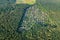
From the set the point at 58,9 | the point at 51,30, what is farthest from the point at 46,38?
the point at 58,9

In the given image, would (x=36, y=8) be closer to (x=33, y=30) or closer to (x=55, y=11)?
(x=55, y=11)

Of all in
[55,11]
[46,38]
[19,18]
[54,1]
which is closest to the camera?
[46,38]

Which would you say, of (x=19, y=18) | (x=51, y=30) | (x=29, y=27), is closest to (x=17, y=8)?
(x=19, y=18)

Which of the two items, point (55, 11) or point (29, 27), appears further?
point (55, 11)

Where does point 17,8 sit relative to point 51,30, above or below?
above

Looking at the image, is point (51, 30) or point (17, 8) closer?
point (51, 30)

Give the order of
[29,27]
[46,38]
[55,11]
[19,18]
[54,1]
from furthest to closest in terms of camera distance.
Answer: [54,1], [55,11], [19,18], [29,27], [46,38]

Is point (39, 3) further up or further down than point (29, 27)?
further up

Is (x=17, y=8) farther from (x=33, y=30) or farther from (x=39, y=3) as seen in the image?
(x=33, y=30)

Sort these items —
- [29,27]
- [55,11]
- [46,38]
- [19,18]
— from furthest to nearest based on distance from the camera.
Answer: [55,11]
[19,18]
[29,27]
[46,38]
